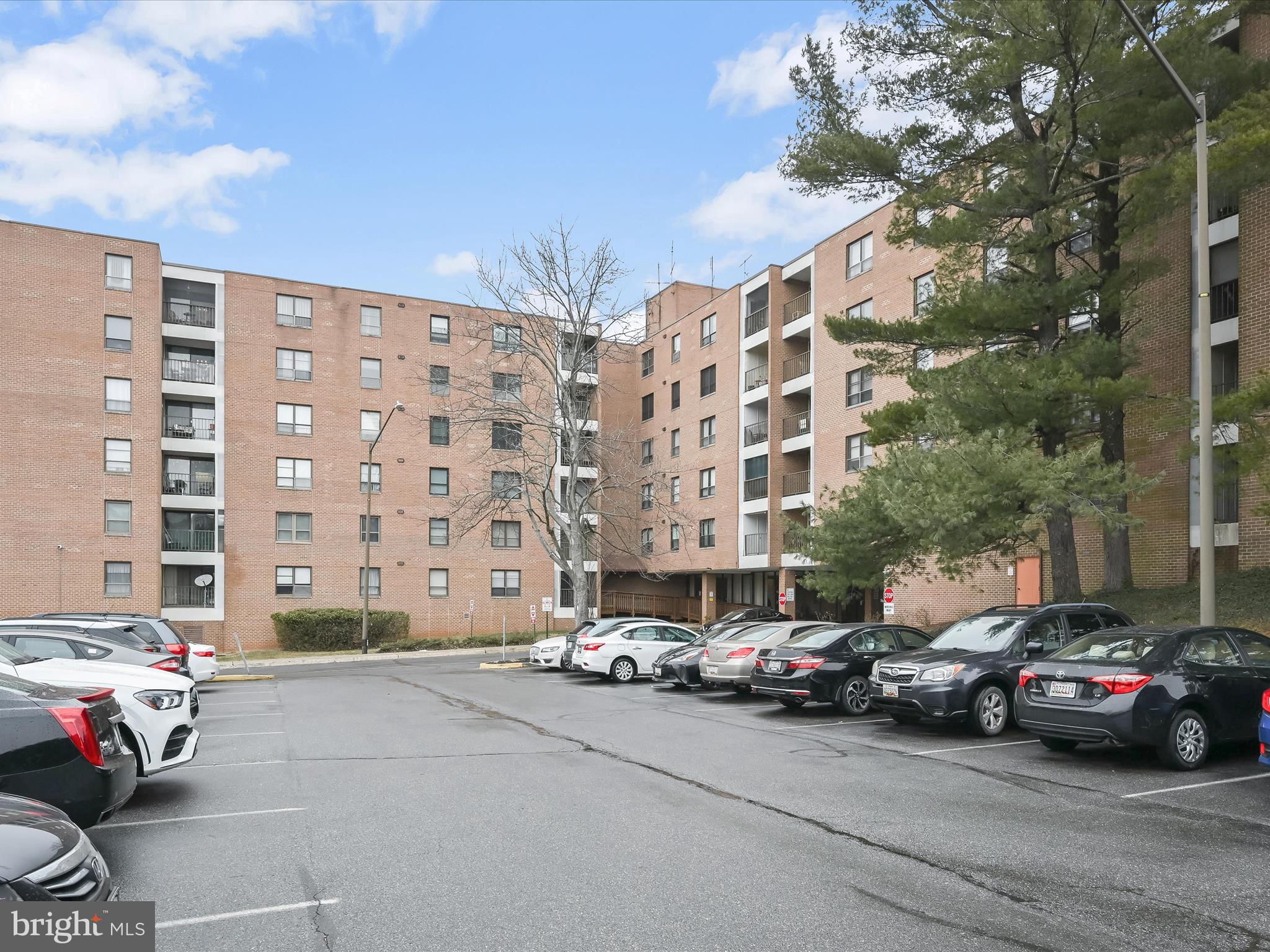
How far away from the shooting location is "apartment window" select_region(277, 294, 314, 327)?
46.1 meters

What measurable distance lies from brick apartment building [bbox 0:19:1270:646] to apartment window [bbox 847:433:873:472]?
10cm

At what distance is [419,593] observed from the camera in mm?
48031

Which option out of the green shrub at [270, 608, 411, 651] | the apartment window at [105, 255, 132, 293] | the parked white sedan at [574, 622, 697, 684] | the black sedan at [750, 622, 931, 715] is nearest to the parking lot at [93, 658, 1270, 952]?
the black sedan at [750, 622, 931, 715]

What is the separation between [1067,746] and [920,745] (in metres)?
1.64

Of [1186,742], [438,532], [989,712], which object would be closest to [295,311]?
[438,532]

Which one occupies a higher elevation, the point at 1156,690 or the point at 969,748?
the point at 1156,690

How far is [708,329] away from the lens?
158 ft

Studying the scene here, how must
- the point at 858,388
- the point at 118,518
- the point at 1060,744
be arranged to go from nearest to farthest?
the point at 1060,744 → the point at 858,388 → the point at 118,518

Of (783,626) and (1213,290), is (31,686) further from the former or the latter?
(1213,290)

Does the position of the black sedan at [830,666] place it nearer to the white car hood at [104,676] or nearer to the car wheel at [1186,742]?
the car wheel at [1186,742]

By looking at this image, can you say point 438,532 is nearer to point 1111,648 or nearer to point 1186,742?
point 1111,648

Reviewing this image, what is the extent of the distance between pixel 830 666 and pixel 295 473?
118 feet

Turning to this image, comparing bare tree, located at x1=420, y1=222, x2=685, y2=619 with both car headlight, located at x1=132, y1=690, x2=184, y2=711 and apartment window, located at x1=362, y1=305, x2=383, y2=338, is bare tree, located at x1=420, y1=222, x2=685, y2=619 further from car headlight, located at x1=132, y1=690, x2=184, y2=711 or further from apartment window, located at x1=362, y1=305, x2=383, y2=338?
car headlight, located at x1=132, y1=690, x2=184, y2=711

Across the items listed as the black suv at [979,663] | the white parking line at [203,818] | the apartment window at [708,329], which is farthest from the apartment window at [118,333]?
the white parking line at [203,818]
